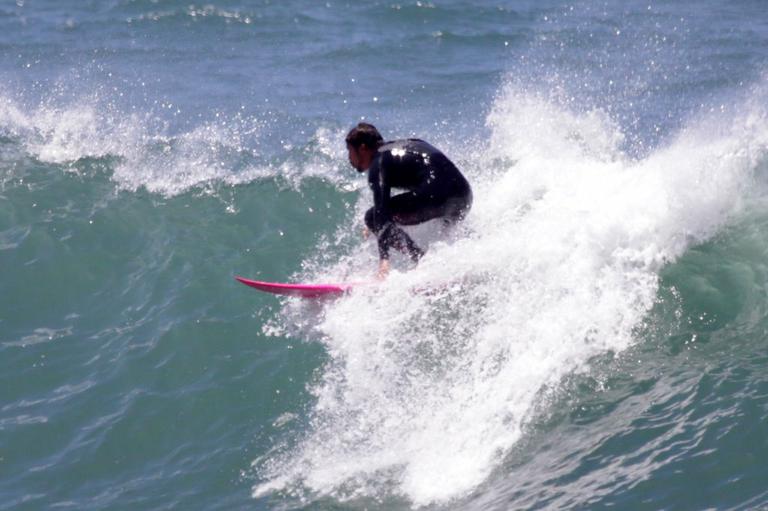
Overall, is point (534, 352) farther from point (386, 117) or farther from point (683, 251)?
point (386, 117)

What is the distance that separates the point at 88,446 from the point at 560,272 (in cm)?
351

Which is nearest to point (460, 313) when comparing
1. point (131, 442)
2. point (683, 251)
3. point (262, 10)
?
point (683, 251)

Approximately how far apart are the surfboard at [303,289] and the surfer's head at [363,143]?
0.96 m

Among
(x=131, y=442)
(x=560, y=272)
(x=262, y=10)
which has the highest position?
(x=262, y=10)

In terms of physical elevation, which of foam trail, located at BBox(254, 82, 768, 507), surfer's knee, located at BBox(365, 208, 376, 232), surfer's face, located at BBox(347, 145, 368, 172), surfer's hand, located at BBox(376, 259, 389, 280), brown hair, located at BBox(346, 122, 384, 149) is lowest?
foam trail, located at BBox(254, 82, 768, 507)

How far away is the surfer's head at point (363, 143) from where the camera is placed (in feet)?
26.2

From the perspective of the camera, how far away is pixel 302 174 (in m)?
11.2

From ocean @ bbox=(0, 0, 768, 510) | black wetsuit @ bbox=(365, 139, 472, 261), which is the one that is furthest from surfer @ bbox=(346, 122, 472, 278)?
ocean @ bbox=(0, 0, 768, 510)

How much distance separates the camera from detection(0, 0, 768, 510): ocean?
21.2 feet

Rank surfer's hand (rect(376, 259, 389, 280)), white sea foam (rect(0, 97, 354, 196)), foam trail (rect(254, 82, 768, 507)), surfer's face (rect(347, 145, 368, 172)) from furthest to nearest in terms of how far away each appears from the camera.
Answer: white sea foam (rect(0, 97, 354, 196)), surfer's face (rect(347, 145, 368, 172)), surfer's hand (rect(376, 259, 389, 280)), foam trail (rect(254, 82, 768, 507))

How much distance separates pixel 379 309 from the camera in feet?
25.5

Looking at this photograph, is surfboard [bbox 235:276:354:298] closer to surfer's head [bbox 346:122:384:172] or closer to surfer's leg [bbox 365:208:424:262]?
surfer's leg [bbox 365:208:424:262]

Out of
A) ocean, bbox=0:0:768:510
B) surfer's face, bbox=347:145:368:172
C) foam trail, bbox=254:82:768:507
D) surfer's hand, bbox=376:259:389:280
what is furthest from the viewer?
surfer's face, bbox=347:145:368:172

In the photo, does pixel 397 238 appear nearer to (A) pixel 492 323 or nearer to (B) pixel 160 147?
(A) pixel 492 323
